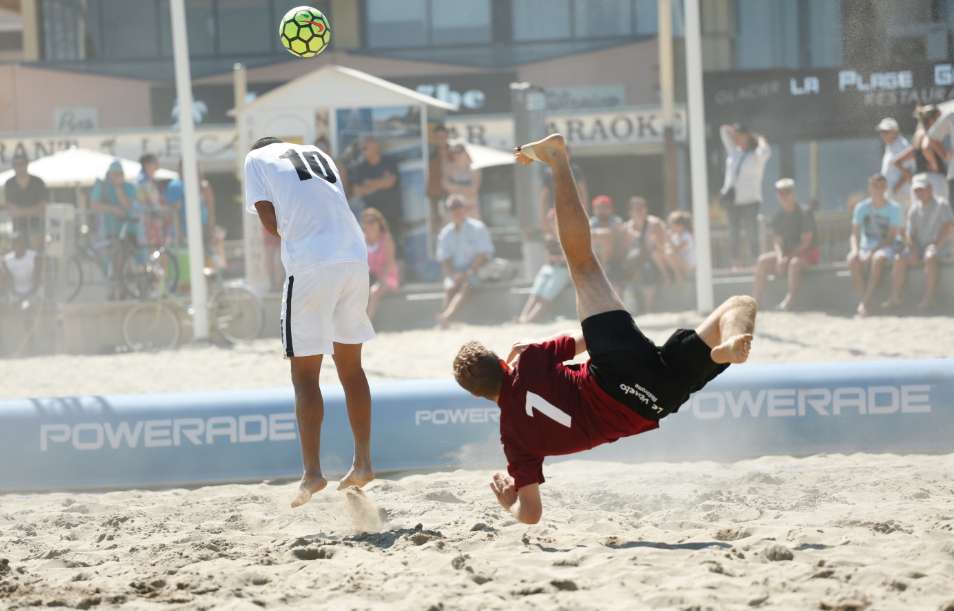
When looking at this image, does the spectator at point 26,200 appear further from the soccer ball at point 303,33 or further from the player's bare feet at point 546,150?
the player's bare feet at point 546,150

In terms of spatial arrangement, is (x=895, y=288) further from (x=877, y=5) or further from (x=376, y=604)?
(x=376, y=604)

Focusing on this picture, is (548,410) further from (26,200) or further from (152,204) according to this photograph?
(26,200)

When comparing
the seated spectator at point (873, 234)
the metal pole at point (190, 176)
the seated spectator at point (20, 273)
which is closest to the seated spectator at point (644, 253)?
the seated spectator at point (873, 234)

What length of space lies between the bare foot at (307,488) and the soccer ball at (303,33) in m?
2.12

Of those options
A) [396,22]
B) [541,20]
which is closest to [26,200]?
[396,22]

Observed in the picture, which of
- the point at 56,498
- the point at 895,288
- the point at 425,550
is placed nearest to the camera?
the point at 425,550

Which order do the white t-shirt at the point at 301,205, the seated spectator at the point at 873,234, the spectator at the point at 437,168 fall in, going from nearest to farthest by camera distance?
the white t-shirt at the point at 301,205
the seated spectator at the point at 873,234
the spectator at the point at 437,168

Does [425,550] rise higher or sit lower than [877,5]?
lower

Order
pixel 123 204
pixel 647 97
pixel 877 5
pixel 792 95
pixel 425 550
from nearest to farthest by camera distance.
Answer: pixel 425 550 → pixel 877 5 → pixel 123 204 → pixel 792 95 → pixel 647 97

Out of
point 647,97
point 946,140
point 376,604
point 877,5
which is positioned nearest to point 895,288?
point 946,140

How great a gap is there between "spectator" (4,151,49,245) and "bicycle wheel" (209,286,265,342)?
247cm

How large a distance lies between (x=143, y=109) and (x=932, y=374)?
71.6ft

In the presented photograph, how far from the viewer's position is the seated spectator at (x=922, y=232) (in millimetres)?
12883

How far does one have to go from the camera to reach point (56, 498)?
22.7 feet
